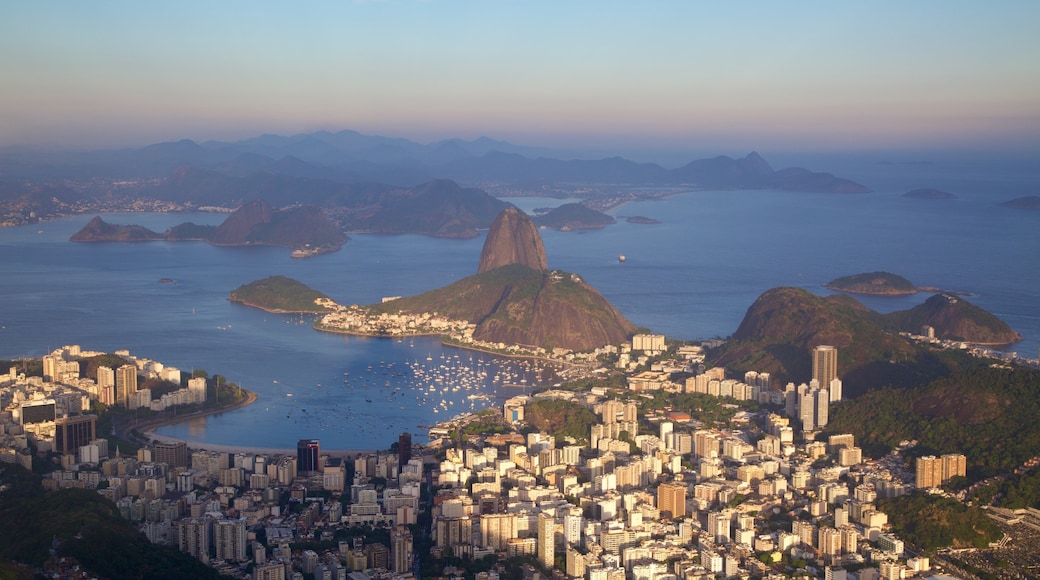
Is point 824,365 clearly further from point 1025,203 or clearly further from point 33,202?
point 33,202

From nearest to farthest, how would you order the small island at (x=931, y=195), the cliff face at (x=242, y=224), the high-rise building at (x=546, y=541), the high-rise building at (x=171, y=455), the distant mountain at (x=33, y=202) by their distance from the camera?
the high-rise building at (x=546, y=541) < the high-rise building at (x=171, y=455) < the cliff face at (x=242, y=224) < the distant mountain at (x=33, y=202) < the small island at (x=931, y=195)

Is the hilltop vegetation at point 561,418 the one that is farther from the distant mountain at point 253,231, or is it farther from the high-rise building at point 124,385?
the distant mountain at point 253,231

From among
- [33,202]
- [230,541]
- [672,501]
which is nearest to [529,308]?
[672,501]

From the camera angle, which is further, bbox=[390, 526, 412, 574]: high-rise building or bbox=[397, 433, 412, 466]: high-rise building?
bbox=[397, 433, 412, 466]: high-rise building

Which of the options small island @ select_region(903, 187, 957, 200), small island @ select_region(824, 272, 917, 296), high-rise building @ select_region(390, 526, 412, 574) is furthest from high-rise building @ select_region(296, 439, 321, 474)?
small island @ select_region(903, 187, 957, 200)

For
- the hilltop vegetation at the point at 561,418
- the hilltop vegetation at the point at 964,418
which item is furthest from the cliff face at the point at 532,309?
the hilltop vegetation at the point at 964,418

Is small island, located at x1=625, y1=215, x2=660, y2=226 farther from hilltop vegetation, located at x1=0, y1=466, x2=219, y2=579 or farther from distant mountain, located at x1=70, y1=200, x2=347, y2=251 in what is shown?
hilltop vegetation, located at x1=0, y1=466, x2=219, y2=579

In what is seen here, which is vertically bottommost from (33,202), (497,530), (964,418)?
(497,530)
